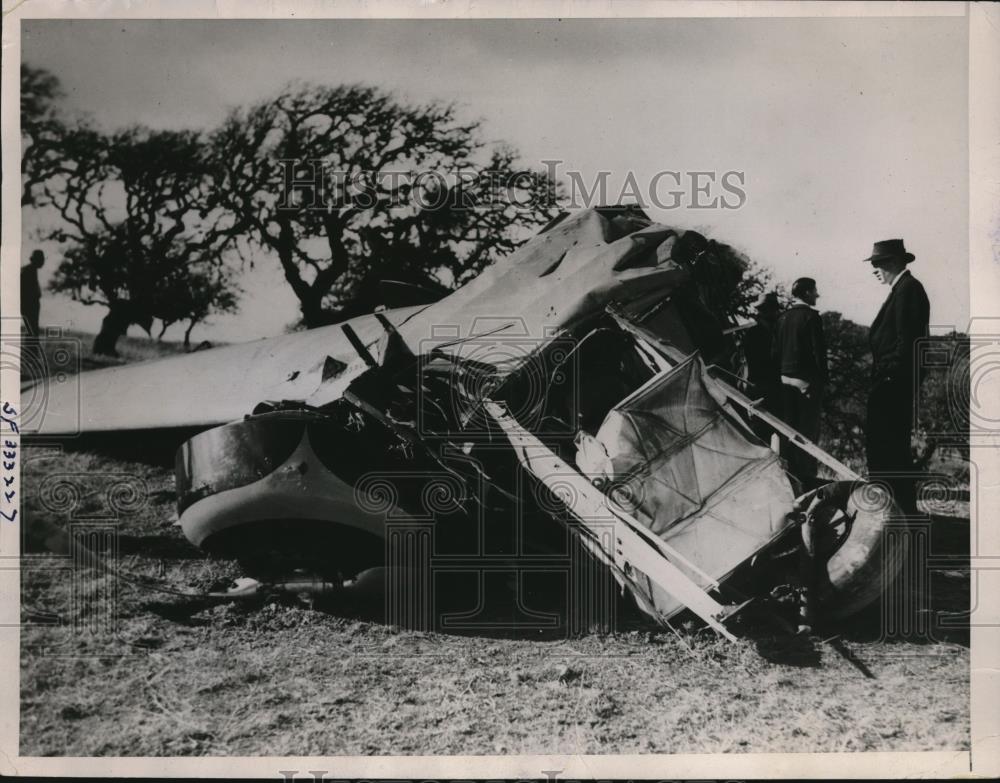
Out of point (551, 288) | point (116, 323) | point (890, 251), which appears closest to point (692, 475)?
point (551, 288)

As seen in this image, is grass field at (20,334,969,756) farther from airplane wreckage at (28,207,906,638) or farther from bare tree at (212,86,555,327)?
bare tree at (212,86,555,327)

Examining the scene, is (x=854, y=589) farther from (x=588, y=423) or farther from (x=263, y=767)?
(x=263, y=767)

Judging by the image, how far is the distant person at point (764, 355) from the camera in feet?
18.7

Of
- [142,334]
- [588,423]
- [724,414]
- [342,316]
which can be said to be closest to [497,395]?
[588,423]

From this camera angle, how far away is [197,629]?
15.5 ft

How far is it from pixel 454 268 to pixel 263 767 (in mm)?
3557

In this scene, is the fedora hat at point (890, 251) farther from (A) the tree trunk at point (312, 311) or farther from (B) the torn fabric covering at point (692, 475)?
(A) the tree trunk at point (312, 311)

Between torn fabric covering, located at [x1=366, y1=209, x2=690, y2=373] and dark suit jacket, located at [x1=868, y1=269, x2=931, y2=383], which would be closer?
torn fabric covering, located at [x1=366, y1=209, x2=690, y2=373]

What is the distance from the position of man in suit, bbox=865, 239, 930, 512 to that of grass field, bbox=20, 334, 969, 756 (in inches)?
26.9

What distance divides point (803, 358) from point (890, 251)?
2.63ft

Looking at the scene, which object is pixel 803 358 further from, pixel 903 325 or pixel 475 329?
pixel 475 329

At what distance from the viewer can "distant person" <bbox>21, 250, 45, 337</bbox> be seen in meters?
5.01

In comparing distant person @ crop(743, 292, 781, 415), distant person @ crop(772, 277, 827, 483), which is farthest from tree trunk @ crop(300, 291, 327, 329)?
distant person @ crop(772, 277, 827, 483)

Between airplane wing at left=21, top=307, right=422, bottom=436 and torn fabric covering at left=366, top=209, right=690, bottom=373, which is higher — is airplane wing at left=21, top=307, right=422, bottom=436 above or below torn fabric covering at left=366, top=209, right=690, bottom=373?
below
